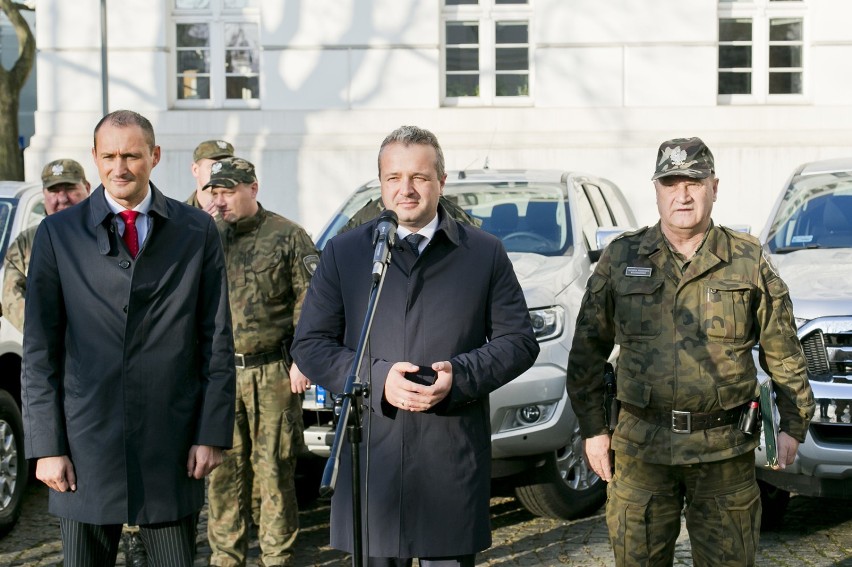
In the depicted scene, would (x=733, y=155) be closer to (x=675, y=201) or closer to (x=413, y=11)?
(x=413, y=11)

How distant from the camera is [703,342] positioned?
461cm

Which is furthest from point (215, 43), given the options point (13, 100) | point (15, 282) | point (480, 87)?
point (15, 282)

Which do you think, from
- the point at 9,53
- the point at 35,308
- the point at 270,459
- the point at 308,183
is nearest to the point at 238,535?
the point at 270,459

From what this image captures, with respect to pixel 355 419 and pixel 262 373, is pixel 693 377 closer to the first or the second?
pixel 355 419

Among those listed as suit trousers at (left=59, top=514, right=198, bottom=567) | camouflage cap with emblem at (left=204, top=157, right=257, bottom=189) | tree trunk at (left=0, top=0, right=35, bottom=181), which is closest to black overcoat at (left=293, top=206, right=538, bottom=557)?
suit trousers at (left=59, top=514, right=198, bottom=567)

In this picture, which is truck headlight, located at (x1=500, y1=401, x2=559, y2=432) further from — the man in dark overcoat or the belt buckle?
the man in dark overcoat

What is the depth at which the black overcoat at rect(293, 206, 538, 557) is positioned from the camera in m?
4.13

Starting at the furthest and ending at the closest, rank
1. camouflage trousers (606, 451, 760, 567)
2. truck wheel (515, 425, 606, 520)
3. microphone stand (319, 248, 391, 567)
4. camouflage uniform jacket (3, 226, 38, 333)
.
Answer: truck wheel (515, 425, 606, 520) → camouflage uniform jacket (3, 226, 38, 333) → camouflage trousers (606, 451, 760, 567) → microphone stand (319, 248, 391, 567)

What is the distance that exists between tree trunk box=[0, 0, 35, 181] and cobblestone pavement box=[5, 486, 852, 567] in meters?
9.61

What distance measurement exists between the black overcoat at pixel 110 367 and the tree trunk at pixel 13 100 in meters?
12.9

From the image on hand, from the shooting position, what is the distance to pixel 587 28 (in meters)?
15.8

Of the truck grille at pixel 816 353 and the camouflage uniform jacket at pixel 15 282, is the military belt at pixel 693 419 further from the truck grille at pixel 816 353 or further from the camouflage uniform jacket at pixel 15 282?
the camouflage uniform jacket at pixel 15 282

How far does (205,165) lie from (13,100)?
11170 millimetres

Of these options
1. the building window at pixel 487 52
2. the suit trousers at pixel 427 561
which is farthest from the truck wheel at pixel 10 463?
the building window at pixel 487 52
